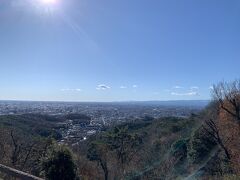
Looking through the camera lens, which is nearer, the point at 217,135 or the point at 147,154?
the point at 217,135

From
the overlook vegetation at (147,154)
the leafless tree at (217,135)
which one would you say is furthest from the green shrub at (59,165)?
the leafless tree at (217,135)

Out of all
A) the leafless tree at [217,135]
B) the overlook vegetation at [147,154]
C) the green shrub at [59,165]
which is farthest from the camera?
the leafless tree at [217,135]

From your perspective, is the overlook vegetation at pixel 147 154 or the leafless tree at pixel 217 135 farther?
the leafless tree at pixel 217 135

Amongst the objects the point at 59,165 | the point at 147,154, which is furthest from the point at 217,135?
the point at 147,154

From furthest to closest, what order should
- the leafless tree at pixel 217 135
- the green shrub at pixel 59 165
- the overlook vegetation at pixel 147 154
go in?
the leafless tree at pixel 217 135
the overlook vegetation at pixel 147 154
the green shrub at pixel 59 165

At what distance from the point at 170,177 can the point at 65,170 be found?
11.2m

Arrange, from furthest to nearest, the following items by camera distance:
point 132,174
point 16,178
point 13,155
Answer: point 132,174
point 13,155
point 16,178

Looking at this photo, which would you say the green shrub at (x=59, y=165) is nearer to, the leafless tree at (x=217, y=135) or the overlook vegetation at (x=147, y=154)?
the overlook vegetation at (x=147, y=154)

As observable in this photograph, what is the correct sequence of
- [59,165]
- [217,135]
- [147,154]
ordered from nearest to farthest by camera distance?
[59,165]
[217,135]
[147,154]

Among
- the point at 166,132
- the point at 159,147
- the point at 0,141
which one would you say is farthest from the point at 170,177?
the point at 166,132

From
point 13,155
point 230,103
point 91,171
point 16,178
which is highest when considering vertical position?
point 230,103

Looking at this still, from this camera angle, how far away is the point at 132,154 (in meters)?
42.5

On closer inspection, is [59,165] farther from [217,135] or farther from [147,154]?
[147,154]

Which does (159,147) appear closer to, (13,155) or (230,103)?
(230,103)
